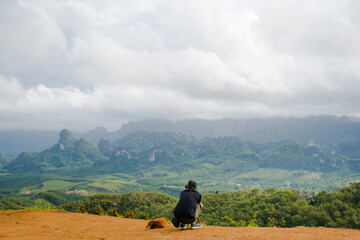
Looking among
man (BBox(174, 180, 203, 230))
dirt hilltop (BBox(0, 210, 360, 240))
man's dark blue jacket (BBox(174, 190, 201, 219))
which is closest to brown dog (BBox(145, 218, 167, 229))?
dirt hilltop (BBox(0, 210, 360, 240))

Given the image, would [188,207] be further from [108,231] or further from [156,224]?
[108,231]

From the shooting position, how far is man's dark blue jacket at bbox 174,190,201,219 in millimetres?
9562

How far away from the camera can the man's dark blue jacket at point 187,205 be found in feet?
31.4

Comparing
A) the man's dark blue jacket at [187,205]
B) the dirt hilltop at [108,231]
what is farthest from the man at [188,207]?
the dirt hilltop at [108,231]

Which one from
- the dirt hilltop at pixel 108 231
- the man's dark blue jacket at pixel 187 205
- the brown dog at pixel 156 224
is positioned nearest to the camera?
the dirt hilltop at pixel 108 231

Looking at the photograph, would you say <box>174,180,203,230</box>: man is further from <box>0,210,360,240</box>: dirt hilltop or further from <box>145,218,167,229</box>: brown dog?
<box>145,218,167,229</box>: brown dog

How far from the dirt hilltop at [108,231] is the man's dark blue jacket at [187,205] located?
29.1 inches

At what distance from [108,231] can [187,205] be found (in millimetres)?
4300

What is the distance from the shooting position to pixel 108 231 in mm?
10812

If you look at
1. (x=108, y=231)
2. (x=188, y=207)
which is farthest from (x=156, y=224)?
(x=188, y=207)

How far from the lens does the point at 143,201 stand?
337 feet

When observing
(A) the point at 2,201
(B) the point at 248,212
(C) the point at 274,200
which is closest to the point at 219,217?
(B) the point at 248,212

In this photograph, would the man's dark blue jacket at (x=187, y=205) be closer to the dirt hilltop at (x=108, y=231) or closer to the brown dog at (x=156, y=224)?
the dirt hilltop at (x=108, y=231)

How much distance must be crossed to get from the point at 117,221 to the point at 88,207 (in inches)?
3511
